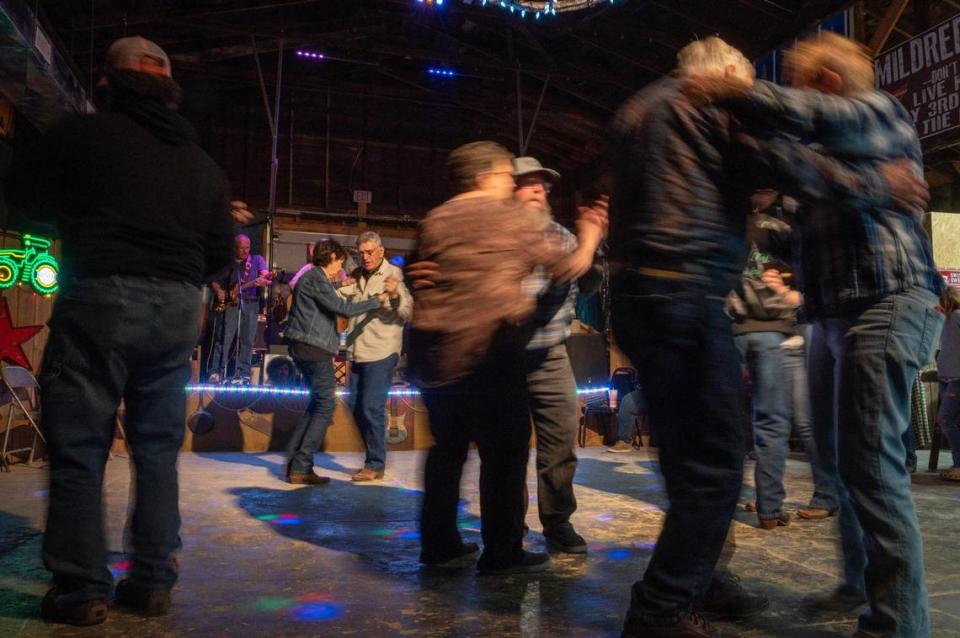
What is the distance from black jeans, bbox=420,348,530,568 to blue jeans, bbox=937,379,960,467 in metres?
5.32

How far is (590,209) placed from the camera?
9.52 feet

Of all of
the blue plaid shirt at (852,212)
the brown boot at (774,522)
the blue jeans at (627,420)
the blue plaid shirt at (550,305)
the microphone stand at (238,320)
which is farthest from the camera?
the microphone stand at (238,320)

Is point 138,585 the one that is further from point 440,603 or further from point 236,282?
point 236,282

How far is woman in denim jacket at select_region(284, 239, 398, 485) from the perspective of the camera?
5352 millimetres

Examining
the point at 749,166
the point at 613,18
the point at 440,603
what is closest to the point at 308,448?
the point at 440,603

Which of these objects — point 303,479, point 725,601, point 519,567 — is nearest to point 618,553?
point 519,567

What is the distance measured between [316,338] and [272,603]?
10.3 ft

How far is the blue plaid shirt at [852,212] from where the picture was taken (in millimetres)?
1860

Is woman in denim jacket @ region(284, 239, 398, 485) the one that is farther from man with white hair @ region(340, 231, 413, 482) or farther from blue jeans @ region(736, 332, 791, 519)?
blue jeans @ region(736, 332, 791, 519)

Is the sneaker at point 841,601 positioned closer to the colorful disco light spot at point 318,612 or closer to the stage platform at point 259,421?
the colorful disco light spot at point 318,612

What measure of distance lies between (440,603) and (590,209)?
5.00 feet

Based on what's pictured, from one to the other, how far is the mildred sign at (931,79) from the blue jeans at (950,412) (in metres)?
2.79

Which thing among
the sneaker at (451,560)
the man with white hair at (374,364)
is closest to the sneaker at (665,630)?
the sneaker at (451,560)

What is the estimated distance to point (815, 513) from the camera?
160 inches
